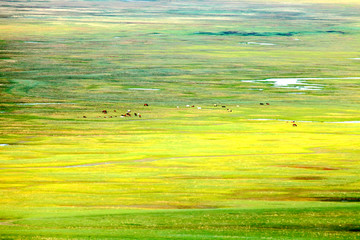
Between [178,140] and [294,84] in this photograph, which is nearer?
[178,140]

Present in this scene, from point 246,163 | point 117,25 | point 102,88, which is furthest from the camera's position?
point 117,25

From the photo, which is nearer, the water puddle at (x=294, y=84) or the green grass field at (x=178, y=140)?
the green grass field at (x=178, y=140)

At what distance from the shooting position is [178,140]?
149 feet

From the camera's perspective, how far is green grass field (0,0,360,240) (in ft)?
84.5

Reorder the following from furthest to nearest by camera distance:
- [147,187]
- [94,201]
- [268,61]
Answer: [268,61] → [147,187] → [94,201]

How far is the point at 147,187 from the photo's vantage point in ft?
102

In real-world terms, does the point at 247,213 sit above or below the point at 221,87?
above

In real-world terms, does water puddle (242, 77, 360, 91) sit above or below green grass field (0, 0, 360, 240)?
below

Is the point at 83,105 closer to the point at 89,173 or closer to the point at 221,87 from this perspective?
the point at 221,87

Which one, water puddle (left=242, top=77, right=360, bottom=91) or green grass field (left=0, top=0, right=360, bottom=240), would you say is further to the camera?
water puddle (left=242, top=77, right=360, bottom=91)

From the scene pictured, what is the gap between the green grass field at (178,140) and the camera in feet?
84.5

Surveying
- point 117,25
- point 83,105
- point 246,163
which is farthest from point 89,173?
point 117,25

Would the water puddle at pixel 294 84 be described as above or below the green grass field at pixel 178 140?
below

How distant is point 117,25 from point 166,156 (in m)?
119
